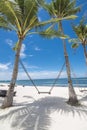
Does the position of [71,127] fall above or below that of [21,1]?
below

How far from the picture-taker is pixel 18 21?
1496 cm

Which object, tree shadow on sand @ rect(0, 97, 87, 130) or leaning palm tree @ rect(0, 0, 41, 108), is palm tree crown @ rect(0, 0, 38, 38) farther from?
tree shadow on sand @ rect(0, 97, 87, 130)

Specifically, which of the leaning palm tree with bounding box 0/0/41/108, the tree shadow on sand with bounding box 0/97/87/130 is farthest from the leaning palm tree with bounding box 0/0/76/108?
the tree shadow on sand with bounding box 0/97/87/130

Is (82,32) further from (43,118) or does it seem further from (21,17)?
(43,118)

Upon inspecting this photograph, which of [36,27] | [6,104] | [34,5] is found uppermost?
[34,5]

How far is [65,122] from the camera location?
39.1 ft

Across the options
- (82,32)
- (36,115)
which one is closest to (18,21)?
(36,115)

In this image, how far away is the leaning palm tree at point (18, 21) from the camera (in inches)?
572

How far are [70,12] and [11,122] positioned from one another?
1191 centimetres

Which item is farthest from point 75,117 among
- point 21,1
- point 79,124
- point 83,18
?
point 83,18

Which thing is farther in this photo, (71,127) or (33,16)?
(33,16)

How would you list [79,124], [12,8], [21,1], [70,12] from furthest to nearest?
[70,12], [21,1], [12,8], [79,124]

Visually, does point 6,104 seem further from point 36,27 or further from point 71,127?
point 36,27

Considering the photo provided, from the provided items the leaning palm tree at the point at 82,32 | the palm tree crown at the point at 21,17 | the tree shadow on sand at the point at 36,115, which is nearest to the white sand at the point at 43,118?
the tree shadow on sand at the point at 36,115
